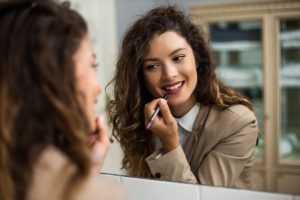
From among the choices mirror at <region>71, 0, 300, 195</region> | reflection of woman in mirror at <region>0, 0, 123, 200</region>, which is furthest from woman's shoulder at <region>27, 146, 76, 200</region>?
mirror at <region>71, 0, 300, 195</region>

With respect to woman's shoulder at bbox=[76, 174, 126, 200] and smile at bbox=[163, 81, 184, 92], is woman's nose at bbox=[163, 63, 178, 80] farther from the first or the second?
woman's shoulder at bbox=[76, 174, 126, 200]

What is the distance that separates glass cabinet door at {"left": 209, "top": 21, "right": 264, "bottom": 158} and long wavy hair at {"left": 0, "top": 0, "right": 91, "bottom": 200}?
0.26 meters

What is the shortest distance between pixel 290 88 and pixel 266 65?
5cm

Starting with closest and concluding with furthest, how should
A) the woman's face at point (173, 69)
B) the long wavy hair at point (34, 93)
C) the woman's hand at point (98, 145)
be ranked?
the long wavy hair at point (34, 93)
the woman's hand at point (98, 145)
the woman's face at point (173, 69)

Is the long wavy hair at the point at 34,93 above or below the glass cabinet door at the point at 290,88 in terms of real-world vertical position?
above

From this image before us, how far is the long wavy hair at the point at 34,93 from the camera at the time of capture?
1.16 feet

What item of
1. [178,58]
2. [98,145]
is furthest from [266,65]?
Result: [98,145]

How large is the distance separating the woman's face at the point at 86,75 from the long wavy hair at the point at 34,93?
0.05ft

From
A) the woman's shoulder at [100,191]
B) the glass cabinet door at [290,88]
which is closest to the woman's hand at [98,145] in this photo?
the woman's shoulder at [100,191]

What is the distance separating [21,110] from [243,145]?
0.35 m

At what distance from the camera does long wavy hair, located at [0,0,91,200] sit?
0.35 metres

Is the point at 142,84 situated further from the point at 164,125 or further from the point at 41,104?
the point at 41,104

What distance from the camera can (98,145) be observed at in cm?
47

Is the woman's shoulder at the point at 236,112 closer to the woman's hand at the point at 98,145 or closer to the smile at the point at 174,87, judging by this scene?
the smile at the point at 174,87
